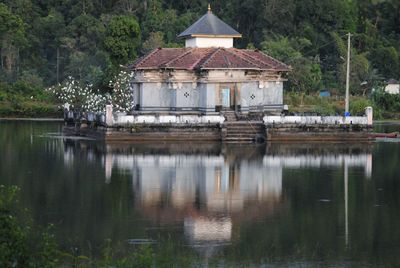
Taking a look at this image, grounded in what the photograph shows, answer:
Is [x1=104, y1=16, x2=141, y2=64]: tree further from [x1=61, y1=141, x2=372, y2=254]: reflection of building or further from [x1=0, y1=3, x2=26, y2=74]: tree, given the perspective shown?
[x1=61, y1=141, x2=372, y2=254]: reflection of building

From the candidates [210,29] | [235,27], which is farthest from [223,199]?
[235,27]

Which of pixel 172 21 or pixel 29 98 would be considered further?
pixel 172 21

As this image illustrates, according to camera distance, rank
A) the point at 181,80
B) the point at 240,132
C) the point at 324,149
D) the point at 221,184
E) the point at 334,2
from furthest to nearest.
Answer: the point at 334,2
the point at 181,80
the point at 240,132
the point at 324,149
the point at 221,184

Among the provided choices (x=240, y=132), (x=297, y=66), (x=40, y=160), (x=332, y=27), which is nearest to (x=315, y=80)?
(x=297, y=66)

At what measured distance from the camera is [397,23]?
88688 millimetres

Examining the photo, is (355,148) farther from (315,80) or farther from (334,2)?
(334,2)

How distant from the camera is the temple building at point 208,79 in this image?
51125mm

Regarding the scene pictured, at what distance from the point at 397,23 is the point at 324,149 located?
155 ft

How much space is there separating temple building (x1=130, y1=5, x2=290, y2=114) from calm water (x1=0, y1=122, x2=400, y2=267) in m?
6.72

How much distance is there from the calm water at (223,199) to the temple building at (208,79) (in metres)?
6.72

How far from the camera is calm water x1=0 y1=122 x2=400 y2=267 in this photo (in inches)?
856

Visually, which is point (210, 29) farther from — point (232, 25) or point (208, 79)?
point (232, 25)

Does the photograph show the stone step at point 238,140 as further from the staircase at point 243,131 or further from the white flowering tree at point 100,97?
the white flowering tree at point 100,97

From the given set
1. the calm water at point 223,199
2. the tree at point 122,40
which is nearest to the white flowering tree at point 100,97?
the tree at point 122,40
